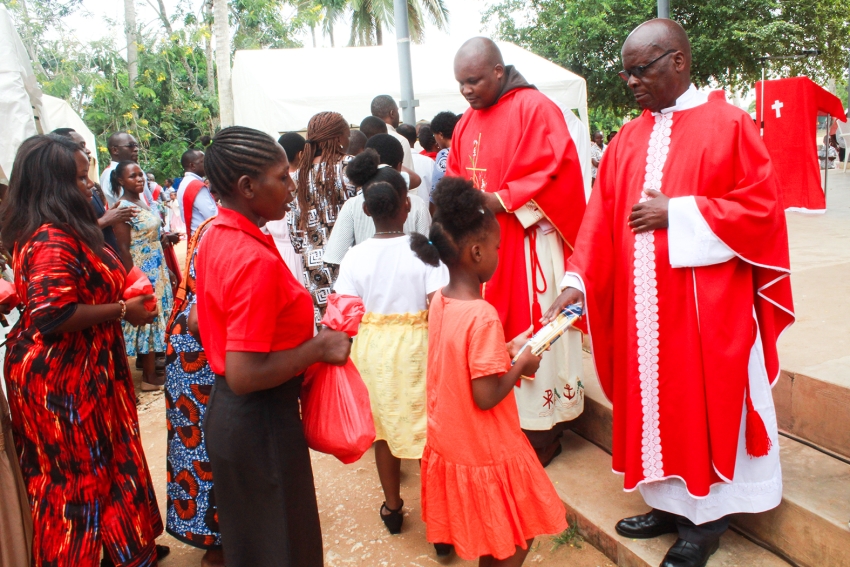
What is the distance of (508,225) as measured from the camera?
3.57m

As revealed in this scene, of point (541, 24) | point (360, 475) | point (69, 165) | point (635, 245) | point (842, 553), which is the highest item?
point (541, 24)

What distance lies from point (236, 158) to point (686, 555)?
231 cm

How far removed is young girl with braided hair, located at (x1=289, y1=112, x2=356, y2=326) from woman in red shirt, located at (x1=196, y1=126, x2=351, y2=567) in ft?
7.47

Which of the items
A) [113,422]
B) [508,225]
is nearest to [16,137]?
[113,422]

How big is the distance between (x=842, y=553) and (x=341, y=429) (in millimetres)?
1960

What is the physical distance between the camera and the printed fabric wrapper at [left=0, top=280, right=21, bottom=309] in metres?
2.89

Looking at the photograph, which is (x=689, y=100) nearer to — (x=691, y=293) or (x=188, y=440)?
(x=691, y=293)

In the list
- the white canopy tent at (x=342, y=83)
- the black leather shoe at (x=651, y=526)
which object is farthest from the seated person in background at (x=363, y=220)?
the white canopy tent at (x=342, y=83)

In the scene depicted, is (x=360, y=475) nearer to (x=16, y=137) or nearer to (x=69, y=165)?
(x=69, y=165)

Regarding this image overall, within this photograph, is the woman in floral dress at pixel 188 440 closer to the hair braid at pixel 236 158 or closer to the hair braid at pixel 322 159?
the hair braid at pixel 236 158

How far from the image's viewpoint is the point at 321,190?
4430 millimetres

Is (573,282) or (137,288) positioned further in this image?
(137,288)

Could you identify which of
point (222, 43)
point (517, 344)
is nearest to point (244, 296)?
point (517, 344)

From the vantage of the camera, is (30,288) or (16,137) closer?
(30,288)
